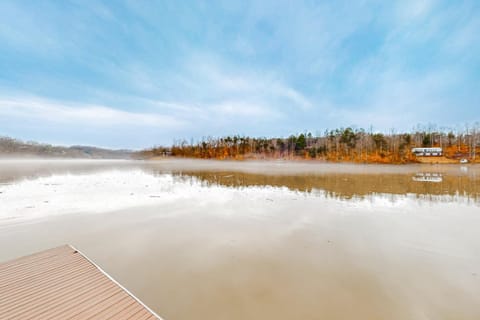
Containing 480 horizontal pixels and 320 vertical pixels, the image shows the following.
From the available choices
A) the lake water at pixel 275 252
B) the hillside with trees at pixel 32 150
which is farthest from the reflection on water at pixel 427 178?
the hillside with trees at pixel 32 150

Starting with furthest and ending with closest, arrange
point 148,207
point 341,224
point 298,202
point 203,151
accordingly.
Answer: point 203,151 → point 298,202 → point 148,207 → point 341,224

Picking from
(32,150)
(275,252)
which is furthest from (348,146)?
(32,150)

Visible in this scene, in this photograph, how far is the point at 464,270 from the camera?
126 inches

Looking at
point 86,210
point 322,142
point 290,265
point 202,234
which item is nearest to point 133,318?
point 290,265

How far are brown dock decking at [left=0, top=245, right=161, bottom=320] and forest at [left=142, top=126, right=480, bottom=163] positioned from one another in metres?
43.5

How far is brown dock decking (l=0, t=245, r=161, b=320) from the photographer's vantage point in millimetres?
1955

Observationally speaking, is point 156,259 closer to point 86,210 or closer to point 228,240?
point 228,240

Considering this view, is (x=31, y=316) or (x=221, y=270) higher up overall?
(x=31, y=316)

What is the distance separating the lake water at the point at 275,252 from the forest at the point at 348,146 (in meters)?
38.5

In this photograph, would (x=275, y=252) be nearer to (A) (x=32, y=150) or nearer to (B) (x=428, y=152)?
(B) (x=428, y=152)

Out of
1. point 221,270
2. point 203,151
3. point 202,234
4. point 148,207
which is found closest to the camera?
point 221,270

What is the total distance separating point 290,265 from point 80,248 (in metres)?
3.96

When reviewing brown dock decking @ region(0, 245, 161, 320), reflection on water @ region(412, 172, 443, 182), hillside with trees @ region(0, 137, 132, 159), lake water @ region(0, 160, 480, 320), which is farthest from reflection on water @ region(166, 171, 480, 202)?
hillside with trees @ region(0, 137, 132, 159)

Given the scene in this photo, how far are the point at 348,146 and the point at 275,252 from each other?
4920 centimetres
